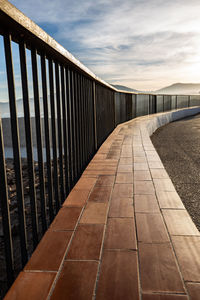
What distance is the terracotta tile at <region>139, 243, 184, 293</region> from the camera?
123 cm

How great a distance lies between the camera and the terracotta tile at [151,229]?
64.9 inches

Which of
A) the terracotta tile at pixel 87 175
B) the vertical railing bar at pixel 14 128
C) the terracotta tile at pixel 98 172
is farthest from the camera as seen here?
the terracotta tile at pixel 98 172

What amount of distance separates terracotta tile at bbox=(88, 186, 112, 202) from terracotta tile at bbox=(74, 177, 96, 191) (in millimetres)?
89

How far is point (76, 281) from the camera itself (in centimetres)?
127

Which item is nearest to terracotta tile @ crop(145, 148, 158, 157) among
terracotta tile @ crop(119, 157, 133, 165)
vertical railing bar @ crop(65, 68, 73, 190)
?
terracotta tile @ crop(119, 157, 133, 165)

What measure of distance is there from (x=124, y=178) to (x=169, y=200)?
0.80 meters

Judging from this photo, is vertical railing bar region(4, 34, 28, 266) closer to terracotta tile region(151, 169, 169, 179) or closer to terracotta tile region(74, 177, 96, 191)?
terracotta tile region(74, 177, 96, 191)

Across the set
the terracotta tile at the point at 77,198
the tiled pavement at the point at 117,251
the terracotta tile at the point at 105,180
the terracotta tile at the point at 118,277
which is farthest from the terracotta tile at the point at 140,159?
the terracotta tile at the point at 118,277

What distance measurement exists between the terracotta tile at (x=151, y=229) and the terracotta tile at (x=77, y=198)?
0.56 m

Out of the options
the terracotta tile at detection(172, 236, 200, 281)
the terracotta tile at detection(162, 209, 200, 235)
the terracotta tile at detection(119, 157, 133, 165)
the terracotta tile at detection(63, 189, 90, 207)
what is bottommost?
the terracotta tile at detection(172, 236, 200, 281)

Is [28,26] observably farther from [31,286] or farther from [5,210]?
[31,286]

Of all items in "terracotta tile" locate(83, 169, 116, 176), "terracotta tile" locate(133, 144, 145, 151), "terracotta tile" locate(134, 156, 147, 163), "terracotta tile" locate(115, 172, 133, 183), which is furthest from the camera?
"terracotta tile" locate(133, 144, 145, 151)

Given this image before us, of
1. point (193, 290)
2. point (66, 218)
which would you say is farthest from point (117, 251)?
point (66, 218)

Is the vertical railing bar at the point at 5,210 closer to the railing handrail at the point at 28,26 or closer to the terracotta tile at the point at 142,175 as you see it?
the railing handrail at the point at 28,26
